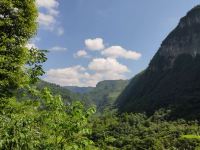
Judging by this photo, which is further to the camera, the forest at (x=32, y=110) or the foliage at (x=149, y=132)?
the foliage at (x=149, y=132)

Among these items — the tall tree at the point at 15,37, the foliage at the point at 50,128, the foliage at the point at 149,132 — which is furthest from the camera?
the foliage at the point at 149,132

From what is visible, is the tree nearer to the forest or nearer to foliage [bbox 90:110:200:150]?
the forest

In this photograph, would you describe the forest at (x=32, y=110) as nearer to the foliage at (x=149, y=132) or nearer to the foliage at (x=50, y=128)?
the foliage at (x=50, y=128)

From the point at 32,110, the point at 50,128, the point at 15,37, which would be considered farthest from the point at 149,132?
the point at 50,128

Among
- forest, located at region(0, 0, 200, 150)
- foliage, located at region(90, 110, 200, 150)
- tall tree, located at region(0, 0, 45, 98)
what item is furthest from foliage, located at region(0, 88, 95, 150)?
foliage, located at region(90, 110, 200, 150)

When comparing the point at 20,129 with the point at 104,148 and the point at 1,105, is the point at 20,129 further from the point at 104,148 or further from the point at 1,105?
the point at 1,105

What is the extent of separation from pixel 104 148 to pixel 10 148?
4.48 m

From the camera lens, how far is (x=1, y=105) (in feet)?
75.2

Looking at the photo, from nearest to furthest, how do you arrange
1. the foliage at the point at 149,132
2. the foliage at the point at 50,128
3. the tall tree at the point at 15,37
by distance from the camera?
the foliage at the point at 50,128, the tall tree at the point at 15,37, the foliage at the point at 149,132

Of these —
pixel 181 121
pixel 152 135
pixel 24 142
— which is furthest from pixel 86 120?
pixel 181 121

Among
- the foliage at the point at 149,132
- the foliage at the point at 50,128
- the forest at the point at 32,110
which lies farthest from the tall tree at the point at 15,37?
the foliage at the point at 149,132

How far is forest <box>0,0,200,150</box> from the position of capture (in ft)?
23.2

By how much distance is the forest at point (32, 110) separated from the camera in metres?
7.09

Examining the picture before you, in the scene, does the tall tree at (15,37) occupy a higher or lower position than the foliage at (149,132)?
higher
